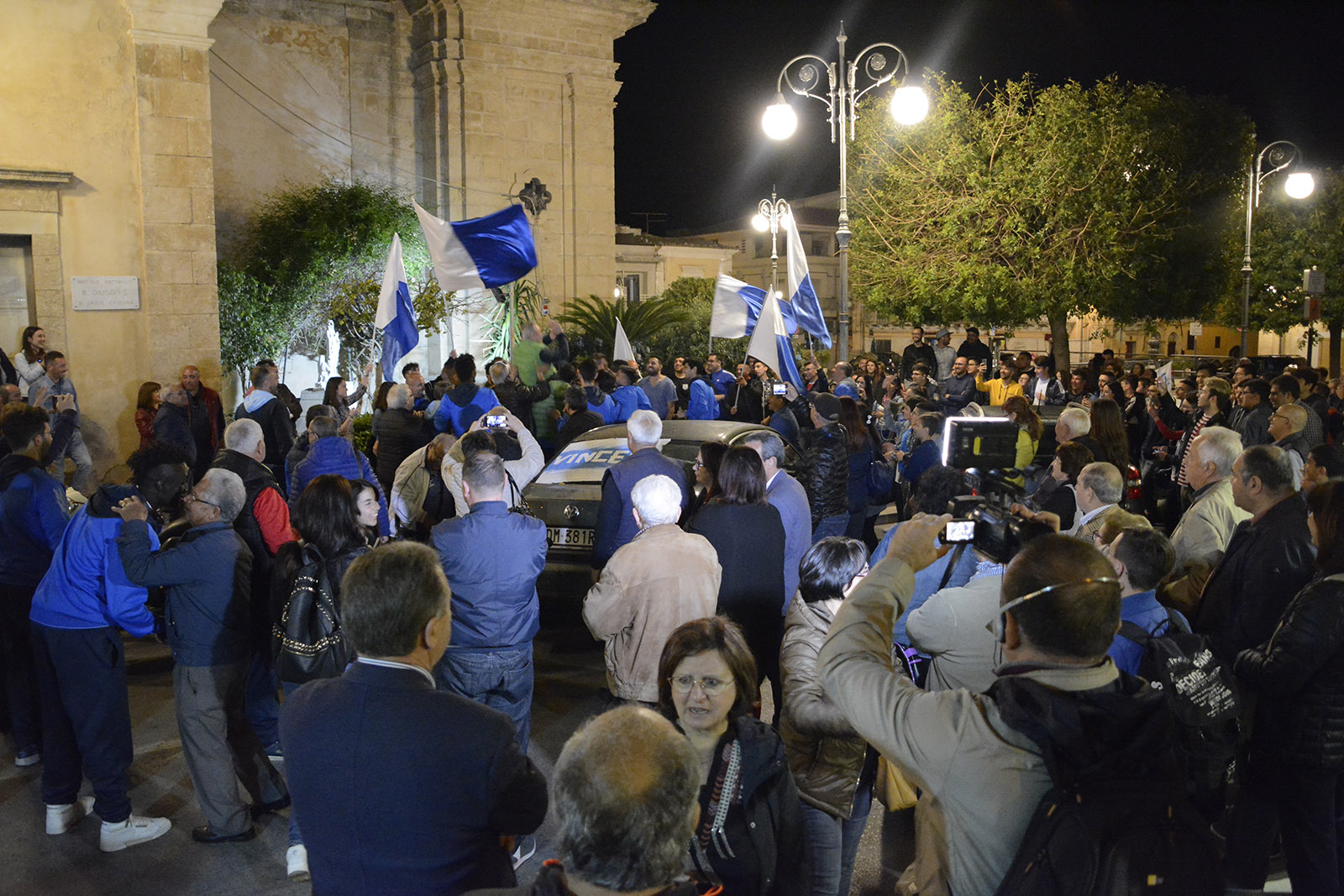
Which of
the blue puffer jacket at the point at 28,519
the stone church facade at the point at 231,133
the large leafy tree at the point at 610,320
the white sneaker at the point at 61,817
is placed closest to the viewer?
the white sneaker at the point at 61,817

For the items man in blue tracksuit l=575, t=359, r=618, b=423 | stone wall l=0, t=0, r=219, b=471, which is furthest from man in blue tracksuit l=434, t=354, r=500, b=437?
stone wall l=0, t=0, r=219, b=471

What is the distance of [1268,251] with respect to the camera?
3794 centimetres

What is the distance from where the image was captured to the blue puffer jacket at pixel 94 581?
15.4 feet

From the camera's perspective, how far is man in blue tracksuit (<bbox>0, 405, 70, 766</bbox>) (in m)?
5.25

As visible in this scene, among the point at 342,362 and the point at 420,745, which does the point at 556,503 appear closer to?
the point at 420,745

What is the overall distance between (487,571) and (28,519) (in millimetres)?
2632

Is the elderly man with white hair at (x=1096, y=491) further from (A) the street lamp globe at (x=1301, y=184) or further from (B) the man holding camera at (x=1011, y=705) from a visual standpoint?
(A) the street lamp globe at (x=1301, y=184)

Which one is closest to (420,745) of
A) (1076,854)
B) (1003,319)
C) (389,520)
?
(1076,854)

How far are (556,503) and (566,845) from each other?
582 centimetres

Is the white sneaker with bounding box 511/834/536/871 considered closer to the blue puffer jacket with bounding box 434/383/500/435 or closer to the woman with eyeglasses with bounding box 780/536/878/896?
the woman with eyeglasses with bounding box 780/536/878/896

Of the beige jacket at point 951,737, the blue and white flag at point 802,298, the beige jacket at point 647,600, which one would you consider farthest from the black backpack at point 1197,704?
the blue and white flag at point 802,298

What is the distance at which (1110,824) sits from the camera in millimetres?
2018

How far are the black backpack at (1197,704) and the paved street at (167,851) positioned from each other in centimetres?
152

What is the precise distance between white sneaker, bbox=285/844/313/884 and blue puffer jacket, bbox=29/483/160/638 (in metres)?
1.29
